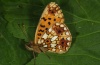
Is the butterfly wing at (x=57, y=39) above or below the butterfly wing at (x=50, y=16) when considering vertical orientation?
below

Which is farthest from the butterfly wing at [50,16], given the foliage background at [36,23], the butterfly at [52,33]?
the foliage background at [36,23]

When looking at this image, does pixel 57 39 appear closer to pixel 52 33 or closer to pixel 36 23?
pixel 52 33

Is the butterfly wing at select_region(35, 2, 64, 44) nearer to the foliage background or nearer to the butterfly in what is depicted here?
the butterfly

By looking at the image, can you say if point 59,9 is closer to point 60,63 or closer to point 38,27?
point 38,27

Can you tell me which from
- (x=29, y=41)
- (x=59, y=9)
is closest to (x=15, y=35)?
(x=29, y=41)

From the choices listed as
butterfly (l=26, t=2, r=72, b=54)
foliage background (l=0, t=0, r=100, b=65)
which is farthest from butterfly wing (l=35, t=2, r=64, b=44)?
foliage background (l=0, t=0, r=100, b=65)

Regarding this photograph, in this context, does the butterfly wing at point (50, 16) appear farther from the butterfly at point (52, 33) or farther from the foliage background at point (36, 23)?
the foliage background at point (36, 23)
